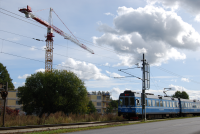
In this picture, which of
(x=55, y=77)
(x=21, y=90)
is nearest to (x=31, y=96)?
(x=21, y=90)

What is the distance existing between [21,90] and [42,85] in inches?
197

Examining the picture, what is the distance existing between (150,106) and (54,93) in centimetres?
2163

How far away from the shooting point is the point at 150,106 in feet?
105

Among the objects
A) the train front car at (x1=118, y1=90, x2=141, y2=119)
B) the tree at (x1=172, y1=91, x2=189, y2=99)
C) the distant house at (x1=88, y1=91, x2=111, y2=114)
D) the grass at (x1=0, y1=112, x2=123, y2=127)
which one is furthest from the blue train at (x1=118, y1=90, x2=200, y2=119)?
the tree at (x1=172, y1=91, x2=189, y2=99)

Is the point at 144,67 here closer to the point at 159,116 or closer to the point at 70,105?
the point at 159,116

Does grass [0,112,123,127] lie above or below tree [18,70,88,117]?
below

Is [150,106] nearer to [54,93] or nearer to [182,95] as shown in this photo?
[54,93]

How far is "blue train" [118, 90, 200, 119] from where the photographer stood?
1162 inches

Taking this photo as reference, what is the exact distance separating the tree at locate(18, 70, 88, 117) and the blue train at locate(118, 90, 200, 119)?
1674 cm

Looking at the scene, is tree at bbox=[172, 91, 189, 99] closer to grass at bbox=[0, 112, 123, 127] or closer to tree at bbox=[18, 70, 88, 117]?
tree at bbox=[18, 70, 88, 117]

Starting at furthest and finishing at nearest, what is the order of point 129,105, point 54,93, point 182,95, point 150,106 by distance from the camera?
point 182,95 → point 54,93 → point 150,106 → point 129,105

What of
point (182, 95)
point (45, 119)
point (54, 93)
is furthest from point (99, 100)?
point (45, 119)

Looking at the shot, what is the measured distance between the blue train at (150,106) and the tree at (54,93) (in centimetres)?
1674

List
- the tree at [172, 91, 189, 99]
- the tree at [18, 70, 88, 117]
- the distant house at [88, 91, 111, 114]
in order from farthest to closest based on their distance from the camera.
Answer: the tree at [172, 91, 189, 99]
the distant house at [88, 91, 111, 114]
the tree at [18, 70, 88, 117]
